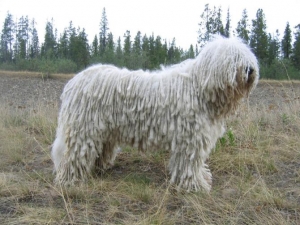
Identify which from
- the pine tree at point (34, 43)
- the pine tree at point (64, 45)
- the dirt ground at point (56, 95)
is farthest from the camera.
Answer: the pine tree at point (34, 43)

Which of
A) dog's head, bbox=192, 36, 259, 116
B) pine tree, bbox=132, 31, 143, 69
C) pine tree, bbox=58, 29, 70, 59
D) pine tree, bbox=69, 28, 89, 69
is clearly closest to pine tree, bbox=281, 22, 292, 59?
pine tree, bbox=132, 31, 143, 69

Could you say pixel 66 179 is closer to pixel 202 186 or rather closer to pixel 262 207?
pixel 202 186

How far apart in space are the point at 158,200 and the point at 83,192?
2.38ft

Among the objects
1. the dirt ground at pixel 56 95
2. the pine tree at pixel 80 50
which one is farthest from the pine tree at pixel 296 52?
the dirt ground at pixel 56 95

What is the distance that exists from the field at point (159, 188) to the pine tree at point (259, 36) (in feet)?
101

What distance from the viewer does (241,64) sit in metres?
3.38

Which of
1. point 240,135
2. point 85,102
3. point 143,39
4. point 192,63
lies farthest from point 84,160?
point 143,39

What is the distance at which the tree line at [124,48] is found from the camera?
30.5 meters

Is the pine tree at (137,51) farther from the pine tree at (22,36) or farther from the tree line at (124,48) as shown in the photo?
the pine tree at (22,36)

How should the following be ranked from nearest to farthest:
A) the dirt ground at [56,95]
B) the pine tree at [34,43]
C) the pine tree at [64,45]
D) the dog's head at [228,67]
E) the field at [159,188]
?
the field at [159,188] → the dog's head at [228,67] → the dirt ground at [56,95] → the pine tree at [64,45] → the pine tree at [34,43]

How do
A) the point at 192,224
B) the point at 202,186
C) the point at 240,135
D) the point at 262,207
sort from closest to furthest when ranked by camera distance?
the point at 192,224
the point at 262,207
the point at 202,186
the point at 240,135

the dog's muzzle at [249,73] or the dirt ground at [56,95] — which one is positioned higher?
the dog's muzzle at [249,73]

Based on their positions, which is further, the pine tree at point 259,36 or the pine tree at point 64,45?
the pine tree at point 64,45

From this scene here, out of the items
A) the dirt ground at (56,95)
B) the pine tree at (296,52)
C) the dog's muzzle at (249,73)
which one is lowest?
the dirt ground at (56,95)
